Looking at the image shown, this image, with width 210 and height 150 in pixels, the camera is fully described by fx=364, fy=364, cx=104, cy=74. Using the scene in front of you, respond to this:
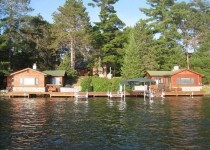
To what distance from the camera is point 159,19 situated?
289 ft

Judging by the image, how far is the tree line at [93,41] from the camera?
234 feet

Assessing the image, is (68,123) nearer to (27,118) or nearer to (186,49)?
(27,118)

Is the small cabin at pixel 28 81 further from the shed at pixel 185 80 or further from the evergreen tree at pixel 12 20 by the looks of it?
the shed at pixel 185 80

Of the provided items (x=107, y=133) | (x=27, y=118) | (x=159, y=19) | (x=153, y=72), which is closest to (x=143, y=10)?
(x=159, y=19)

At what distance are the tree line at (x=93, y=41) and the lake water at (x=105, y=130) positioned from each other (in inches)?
1305

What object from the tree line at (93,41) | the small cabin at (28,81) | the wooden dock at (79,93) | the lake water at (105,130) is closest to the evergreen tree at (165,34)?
the tree line at (93,41)

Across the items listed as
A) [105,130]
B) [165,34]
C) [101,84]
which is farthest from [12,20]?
[105,130]

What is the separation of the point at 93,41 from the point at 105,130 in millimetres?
49344

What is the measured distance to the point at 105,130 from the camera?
27.0m

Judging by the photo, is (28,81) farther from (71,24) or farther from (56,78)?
(71,24)

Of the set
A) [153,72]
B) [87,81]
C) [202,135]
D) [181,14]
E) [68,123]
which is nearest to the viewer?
[202,135]

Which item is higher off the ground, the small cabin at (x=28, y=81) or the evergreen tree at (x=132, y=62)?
the evergreen tree at (x=132, y=62)

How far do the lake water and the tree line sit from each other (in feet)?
109

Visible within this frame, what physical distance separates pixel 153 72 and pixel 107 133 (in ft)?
154
